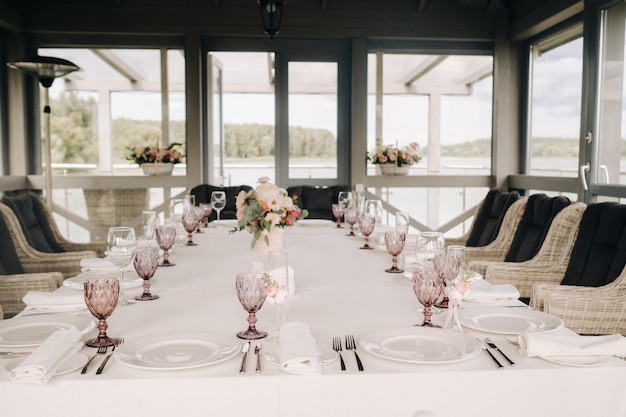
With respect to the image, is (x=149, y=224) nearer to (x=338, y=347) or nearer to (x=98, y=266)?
(x=98, y=266)

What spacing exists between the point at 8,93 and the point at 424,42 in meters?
4.15

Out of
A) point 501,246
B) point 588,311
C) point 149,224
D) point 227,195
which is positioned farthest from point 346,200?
point 588,311

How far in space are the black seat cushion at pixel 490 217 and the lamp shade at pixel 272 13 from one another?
1.88 m

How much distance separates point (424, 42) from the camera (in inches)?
241

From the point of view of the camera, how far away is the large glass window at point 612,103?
430cm

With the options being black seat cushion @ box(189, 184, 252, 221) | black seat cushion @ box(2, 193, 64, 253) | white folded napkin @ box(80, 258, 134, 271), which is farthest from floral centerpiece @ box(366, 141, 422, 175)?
white folded napkin @ box(80, 258, 134, 271)

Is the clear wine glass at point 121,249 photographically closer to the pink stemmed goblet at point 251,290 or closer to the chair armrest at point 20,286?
the pink stemmed goblet at point 251,290

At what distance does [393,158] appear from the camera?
602 centimetres

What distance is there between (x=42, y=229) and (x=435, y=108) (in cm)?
394

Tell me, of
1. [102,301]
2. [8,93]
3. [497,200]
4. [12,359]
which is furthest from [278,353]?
[8,93]

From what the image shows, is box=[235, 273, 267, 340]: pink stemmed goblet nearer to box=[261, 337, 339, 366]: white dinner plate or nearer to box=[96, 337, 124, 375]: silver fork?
box=[261, 337, 339, 366]: white dinner plate

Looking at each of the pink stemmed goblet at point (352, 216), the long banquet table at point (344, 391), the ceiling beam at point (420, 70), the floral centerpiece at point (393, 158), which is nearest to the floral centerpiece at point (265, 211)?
the pink stemmed goblet at point (352, 216)

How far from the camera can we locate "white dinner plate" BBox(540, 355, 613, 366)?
4.16 feet

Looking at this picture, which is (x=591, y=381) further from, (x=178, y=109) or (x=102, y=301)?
(x=178, y=109)
